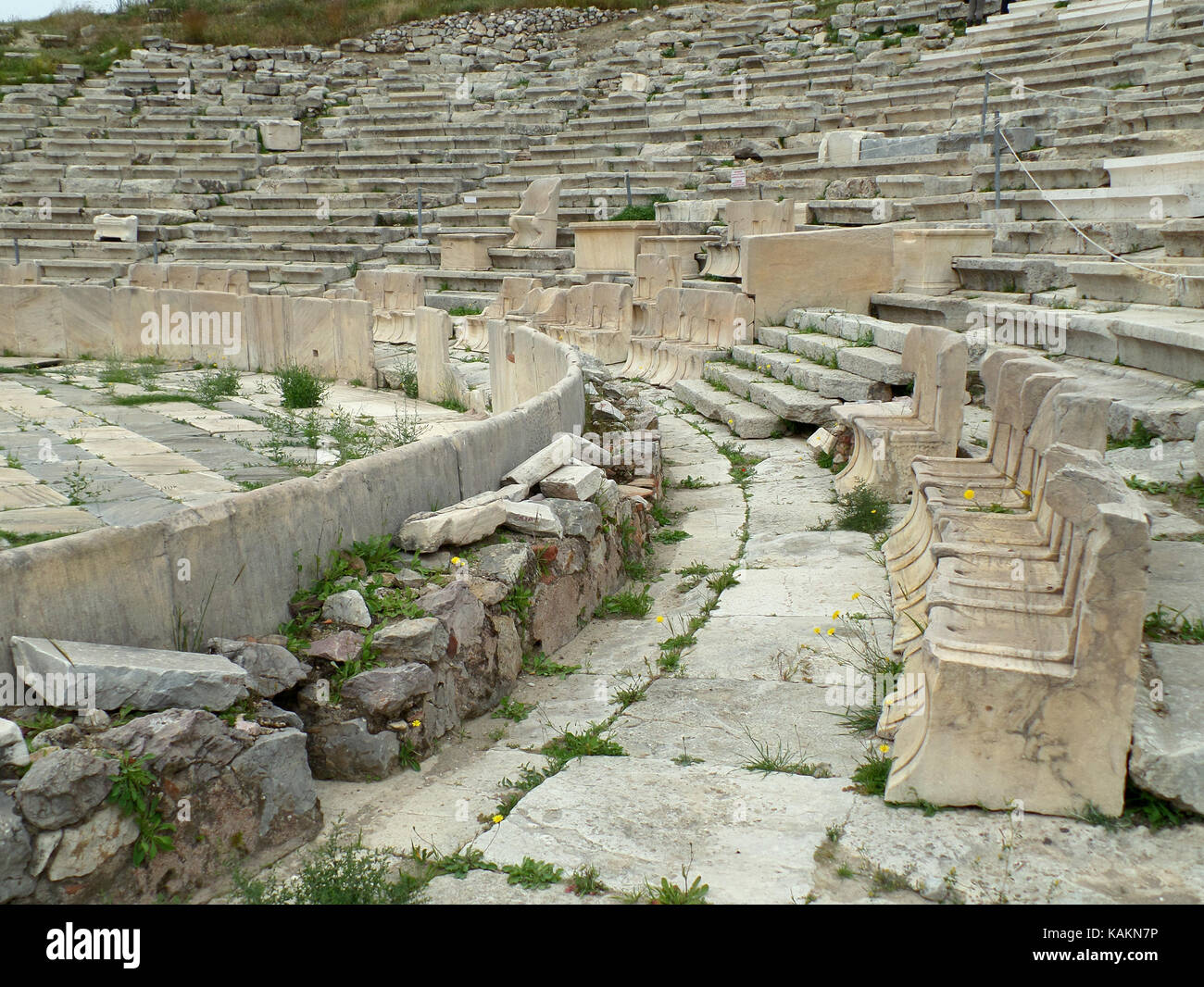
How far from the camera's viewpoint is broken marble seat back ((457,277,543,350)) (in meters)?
13.5

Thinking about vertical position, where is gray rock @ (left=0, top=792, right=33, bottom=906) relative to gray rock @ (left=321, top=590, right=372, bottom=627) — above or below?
below

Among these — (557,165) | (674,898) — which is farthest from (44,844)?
(557,165)

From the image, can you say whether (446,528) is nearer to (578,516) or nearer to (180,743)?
(578,516)

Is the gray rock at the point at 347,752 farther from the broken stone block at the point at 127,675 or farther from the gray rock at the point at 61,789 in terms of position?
the gray rock at the point at 61,789

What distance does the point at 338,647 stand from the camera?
3.82m

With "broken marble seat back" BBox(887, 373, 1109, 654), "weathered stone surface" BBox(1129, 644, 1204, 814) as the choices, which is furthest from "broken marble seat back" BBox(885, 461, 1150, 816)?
"broken marble seat back" BBox(887, 373, 1109, 654)

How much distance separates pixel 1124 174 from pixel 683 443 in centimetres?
594

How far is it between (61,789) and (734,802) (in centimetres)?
193

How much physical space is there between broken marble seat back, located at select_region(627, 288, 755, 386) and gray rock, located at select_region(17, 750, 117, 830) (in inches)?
341

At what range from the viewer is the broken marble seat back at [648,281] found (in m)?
12.7

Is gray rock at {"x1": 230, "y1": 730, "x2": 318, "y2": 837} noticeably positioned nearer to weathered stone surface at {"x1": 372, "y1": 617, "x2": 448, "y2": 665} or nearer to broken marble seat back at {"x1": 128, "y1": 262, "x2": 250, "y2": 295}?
weathered stone surface at {"x1": 372, "y1": 617, "x2": 448, "y2": 665}

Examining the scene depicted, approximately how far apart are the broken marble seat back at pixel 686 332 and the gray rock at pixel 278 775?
26.6ft

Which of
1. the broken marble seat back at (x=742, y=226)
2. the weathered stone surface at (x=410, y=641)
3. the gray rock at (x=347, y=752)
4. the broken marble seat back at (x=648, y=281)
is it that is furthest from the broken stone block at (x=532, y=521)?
the broken marble seat back at (x=742, y=226)

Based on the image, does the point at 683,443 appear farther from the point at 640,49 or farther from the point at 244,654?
the point at 640,49
